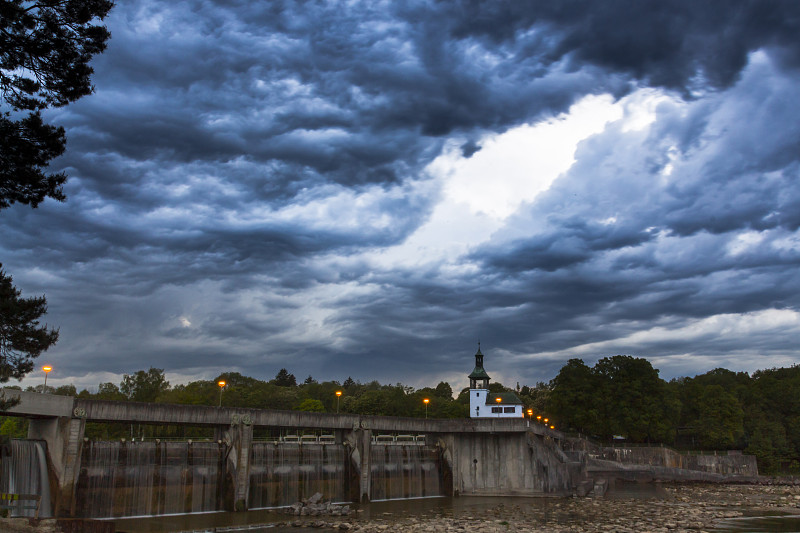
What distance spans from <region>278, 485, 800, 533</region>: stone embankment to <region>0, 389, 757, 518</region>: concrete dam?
25.7 feet

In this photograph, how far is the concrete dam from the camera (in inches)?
1656

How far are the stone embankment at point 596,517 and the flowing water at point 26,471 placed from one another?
17.0 meters

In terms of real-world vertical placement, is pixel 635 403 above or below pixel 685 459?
above

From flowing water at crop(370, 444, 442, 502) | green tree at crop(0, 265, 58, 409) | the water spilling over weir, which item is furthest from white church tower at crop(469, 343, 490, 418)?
green tree at crop(0, 265, 58, 409)

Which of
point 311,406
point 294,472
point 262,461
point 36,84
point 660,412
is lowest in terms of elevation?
point 294,472

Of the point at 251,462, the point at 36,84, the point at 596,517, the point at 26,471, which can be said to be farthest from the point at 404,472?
the point at 36,84

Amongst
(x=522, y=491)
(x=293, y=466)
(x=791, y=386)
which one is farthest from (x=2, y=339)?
(x=791, y=386)

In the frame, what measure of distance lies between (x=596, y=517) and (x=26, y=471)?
143ft

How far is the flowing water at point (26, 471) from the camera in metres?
38.6

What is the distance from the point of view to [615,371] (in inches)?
4552

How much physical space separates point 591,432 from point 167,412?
299 ft

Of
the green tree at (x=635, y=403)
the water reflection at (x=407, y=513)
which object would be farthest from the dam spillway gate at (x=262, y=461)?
the green tree at (x=635, y=403)

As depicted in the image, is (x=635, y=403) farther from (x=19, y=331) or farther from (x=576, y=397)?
(x=19, y=331)

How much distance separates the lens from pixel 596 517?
51250mm
